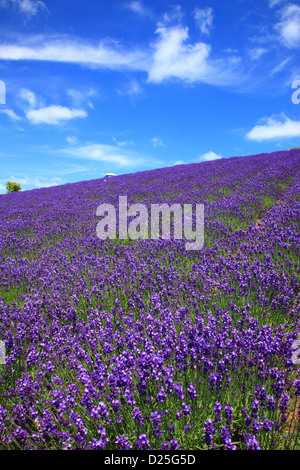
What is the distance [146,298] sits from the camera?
4234 millimetres

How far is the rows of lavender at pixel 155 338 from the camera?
6.52ft

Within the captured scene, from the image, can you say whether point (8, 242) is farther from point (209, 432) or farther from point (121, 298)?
point (209, 432)

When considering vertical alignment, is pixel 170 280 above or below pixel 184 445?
above

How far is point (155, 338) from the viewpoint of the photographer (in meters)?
2.68

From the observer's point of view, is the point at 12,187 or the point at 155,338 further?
the point at 12,187

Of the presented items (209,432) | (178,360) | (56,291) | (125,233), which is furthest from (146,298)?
(125,233)

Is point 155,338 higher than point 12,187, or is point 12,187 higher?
point 12,187

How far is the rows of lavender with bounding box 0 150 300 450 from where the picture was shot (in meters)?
1.99

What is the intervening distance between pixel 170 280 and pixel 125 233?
3597 millimetres

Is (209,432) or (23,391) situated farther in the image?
(23,391)

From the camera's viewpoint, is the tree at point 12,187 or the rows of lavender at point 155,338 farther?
the tree at point 12,187

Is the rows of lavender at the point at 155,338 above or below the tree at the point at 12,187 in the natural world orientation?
below
